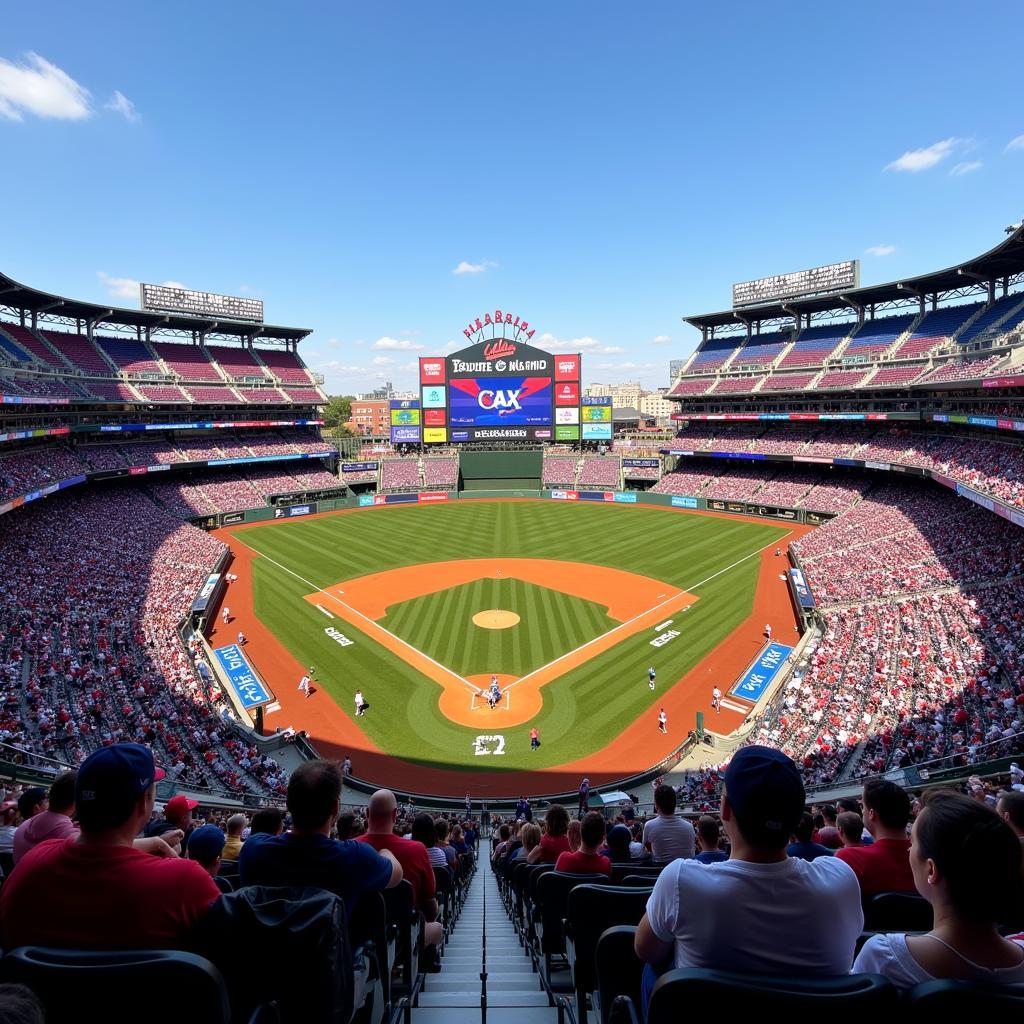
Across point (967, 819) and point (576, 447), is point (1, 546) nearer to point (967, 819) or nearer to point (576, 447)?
point (967, 819)

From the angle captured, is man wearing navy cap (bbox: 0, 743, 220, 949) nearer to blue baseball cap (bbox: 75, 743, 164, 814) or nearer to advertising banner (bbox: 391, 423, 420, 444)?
blue baseball cap (bbox: 75, 743, 164, 814)

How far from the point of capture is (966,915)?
2430 millimetres

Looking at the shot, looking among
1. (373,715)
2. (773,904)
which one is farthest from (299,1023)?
(373,715)

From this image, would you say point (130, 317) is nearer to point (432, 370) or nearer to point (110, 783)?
point (432, 370)

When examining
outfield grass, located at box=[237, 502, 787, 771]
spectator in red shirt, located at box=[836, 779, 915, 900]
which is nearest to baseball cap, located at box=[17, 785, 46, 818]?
spectator in red shirt, located at box=[836, 779, 915, 900]

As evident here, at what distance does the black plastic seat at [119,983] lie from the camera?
215cm

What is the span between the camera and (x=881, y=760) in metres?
16.7

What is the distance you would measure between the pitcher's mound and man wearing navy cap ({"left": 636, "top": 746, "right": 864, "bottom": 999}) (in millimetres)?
28623

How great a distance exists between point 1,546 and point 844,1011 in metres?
40.2

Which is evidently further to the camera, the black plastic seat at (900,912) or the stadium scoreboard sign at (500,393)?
the stadium scoreboard sign at (500,393)

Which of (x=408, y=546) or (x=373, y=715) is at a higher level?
(x=408, y=546)

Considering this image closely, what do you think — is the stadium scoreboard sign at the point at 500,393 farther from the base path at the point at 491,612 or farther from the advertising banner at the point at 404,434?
the base path at the point at 491,612

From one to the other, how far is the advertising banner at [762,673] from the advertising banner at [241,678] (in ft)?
60.8

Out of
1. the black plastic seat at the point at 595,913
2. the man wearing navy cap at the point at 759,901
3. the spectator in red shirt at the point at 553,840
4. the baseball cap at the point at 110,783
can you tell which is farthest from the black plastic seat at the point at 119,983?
the spectator in red shirt at the point at 553,840
